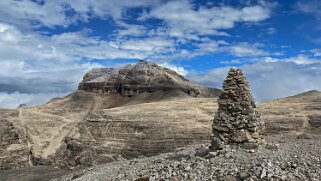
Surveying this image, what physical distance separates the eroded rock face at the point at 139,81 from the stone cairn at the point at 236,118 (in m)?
94.2

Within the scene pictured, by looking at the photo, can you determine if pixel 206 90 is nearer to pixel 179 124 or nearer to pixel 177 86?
pixel 177 86

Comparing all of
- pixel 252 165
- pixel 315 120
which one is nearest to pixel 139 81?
pixel 315 120

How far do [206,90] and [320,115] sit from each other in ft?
202

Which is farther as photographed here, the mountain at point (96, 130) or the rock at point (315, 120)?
the mountain at point (96, 130)

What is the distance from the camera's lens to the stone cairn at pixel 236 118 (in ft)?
81.4

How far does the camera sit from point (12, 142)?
3241 inches

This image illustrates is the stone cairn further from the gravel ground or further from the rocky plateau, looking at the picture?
the rocky plateau

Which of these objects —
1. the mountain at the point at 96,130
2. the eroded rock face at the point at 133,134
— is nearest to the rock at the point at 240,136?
the eroded rock face at the point at 133,134

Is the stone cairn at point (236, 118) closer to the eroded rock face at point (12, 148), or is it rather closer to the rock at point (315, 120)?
the rock at point (315, 120)

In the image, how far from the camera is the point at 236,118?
24.9 meters

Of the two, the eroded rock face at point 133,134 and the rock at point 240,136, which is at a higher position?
the rock at point 240,136

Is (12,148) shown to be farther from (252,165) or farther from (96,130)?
(252,165)

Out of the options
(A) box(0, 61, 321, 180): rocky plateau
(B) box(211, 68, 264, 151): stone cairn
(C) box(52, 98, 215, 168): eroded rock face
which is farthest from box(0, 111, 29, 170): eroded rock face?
(B) box(211, 68, 264, 151): stone cairn

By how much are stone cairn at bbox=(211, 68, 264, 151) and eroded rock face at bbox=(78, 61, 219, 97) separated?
94190mm
